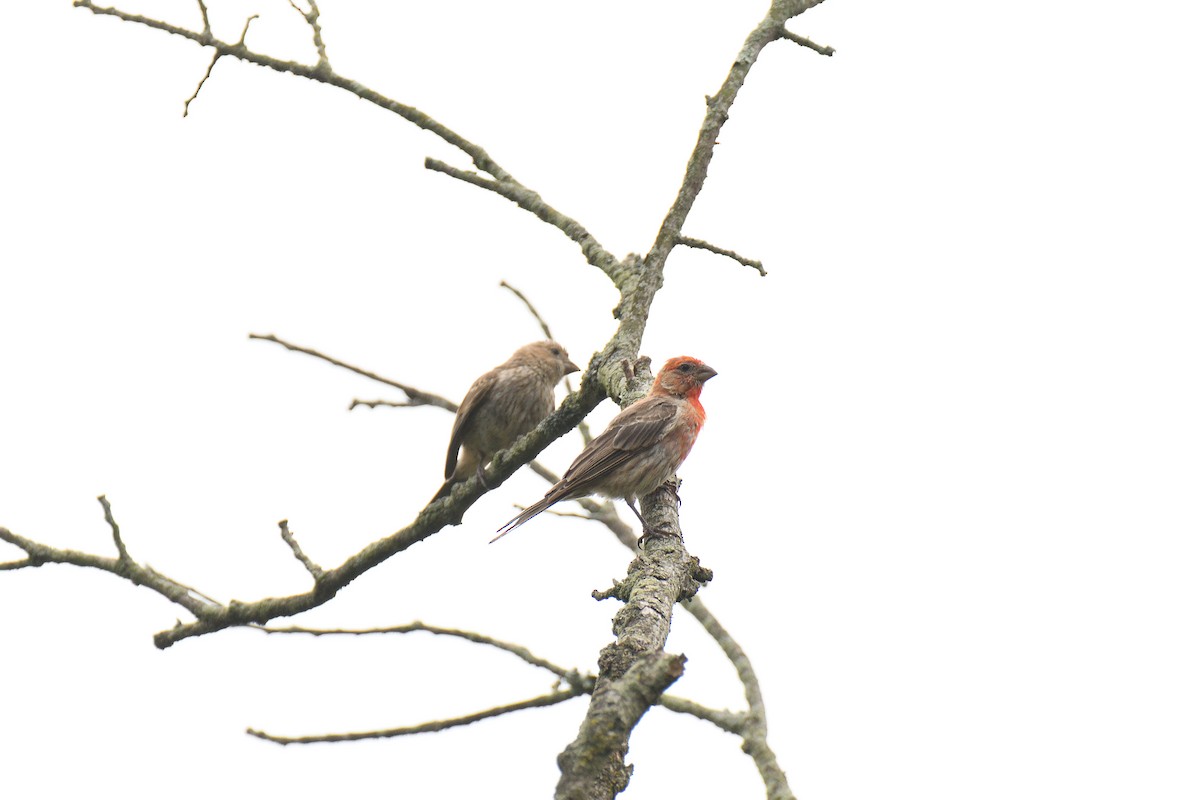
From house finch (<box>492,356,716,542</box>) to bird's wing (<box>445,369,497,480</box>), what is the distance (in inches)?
80.1

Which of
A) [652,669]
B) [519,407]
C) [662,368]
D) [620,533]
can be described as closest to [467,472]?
[519,407]

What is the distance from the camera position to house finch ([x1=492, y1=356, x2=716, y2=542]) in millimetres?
7199

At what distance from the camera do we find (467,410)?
33.5ft

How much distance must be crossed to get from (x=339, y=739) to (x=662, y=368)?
13.7ft

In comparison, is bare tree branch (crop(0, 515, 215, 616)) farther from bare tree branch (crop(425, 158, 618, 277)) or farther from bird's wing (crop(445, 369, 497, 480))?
bird's wing (crop(445, 369, 497, 480))

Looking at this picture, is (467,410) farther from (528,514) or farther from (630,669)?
(630,669)

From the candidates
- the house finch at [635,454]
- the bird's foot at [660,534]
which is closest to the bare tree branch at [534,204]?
the house finch at [635,454]

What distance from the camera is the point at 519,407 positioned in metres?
10.4

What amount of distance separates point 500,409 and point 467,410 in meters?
0.27

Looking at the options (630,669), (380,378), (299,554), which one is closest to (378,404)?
(380,378)

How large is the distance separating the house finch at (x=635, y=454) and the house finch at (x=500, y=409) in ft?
6.43

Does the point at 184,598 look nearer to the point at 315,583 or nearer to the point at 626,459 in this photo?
the point at 315,583

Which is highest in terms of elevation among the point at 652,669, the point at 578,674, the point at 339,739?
the point at 578,674

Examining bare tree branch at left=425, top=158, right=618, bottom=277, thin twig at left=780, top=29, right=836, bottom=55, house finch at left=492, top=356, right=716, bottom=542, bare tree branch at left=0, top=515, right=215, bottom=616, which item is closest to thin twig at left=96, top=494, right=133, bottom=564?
bare tree branch at left=0, top=515, right=215, bottom=616
